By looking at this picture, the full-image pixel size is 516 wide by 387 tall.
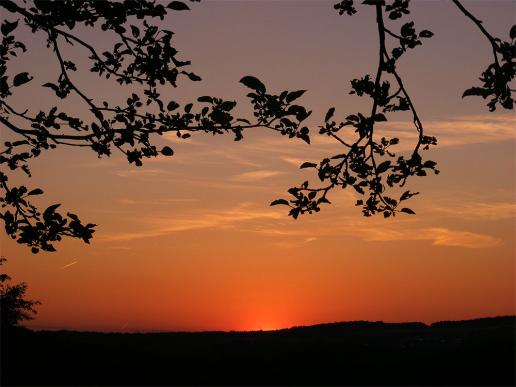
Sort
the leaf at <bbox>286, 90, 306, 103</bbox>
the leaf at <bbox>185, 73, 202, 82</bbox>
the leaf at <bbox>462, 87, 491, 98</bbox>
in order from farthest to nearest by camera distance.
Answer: the leaf at <bbox>185, 73, 202, 82</bbox>
the leaf at <bbox>286, 90, 306, 103</bbox>
the leaf at <bbox>462, 87, 491, 98</bbox>

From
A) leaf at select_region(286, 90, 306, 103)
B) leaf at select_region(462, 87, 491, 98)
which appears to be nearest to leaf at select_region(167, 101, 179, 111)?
leaf at select_region(286, 90, 306, 103)

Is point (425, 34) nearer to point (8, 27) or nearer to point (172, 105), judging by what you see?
point (172, 105)

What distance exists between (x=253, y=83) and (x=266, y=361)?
4.74 m

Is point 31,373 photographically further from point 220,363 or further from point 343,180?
point 343,180

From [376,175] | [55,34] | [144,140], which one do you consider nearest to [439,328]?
[376,175]

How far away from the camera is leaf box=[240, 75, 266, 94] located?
10943 millimetres

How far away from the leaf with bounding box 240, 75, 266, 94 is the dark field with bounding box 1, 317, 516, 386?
4.64 metres

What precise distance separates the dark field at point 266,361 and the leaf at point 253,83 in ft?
15.2

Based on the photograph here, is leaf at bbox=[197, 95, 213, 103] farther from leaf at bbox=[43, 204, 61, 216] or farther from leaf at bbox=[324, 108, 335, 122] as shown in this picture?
leaf at bbox=[43, 204, 61, 216]

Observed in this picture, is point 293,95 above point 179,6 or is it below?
below

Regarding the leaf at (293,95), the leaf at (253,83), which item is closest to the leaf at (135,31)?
the leaf at (253,83)

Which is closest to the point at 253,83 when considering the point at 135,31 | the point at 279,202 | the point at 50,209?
the point at 279,202

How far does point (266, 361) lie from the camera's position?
11.9 metres

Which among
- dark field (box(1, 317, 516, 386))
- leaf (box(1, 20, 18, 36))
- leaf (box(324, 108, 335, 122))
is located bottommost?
dark field (box(1, 317, 516, 386))
